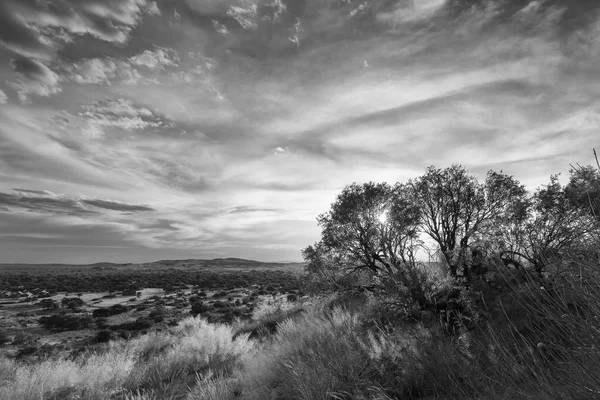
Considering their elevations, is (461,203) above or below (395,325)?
above

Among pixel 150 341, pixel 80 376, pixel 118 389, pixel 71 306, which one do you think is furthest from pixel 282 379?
pixel 71 306

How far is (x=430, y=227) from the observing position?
1499 centimetres

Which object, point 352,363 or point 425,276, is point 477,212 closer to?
point 425,276

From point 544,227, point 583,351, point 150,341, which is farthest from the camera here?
point 150,341

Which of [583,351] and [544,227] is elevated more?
[544,227]

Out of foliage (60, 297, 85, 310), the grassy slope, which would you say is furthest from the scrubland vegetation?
foliage (60, 297, 85, 310)

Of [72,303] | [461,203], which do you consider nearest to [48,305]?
[72,303]

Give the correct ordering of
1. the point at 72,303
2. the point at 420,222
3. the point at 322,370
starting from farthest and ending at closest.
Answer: the point at 72,303, the point at 420,222, the point at 322,370

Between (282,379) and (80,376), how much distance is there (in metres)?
6.13

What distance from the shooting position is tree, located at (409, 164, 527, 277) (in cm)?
1380

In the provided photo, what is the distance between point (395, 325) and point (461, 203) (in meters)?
6.60

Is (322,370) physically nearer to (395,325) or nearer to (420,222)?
(395,325)

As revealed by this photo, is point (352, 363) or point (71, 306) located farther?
point (71, 306)

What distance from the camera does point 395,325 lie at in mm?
11500
